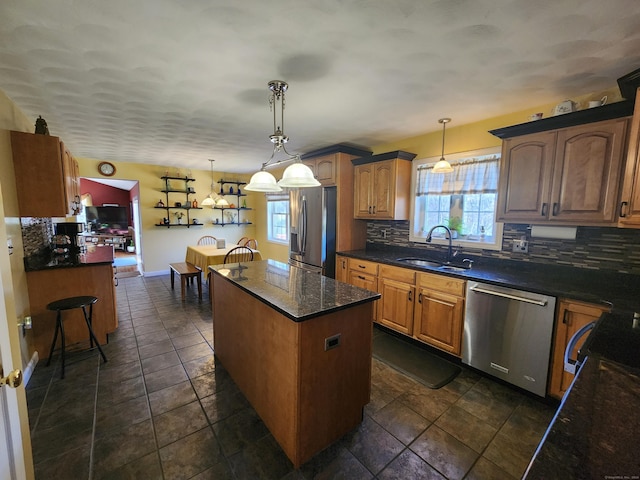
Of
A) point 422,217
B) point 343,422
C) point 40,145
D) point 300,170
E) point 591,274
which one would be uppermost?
point 40,145

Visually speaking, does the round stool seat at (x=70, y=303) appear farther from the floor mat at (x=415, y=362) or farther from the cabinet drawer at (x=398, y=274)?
the cabinet drawer at (x=398, y=274)

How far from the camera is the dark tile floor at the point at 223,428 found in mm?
1516

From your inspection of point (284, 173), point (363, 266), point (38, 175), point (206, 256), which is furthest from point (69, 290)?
point (363, 266)

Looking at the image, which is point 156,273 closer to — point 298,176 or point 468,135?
point 298,176

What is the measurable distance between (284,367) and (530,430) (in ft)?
5.64

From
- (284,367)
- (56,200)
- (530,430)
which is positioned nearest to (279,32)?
(284,367)

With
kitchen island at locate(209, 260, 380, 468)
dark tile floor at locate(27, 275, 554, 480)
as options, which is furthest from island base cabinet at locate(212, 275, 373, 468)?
dark tile floor at locate(27, 275, 554, 480)

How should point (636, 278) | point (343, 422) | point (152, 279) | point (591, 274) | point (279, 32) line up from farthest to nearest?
point (152, 279) < point (591, 274) < point (636, 278) < point (343, 422) < point (279, 32)

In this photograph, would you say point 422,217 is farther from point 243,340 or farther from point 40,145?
point 40,145

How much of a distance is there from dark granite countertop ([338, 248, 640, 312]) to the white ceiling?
4.85 feet

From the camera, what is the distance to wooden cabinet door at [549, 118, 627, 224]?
1910 millimetres

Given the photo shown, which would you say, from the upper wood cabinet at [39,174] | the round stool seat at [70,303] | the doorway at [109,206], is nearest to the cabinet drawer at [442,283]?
the round stool seat at [70,303]

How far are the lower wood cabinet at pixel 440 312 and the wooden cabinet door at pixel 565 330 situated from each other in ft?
2.16

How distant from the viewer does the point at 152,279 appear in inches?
216
